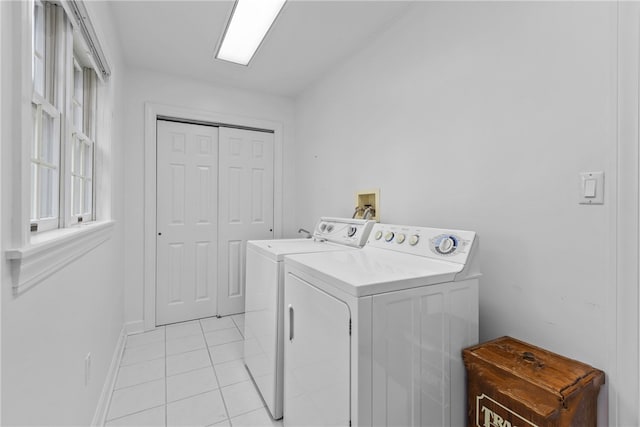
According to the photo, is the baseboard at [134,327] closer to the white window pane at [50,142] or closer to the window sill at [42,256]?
the window sill at [42,256]

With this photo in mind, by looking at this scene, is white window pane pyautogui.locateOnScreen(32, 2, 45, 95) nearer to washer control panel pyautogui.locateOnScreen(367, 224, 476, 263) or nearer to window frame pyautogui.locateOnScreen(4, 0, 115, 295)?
window frame pyautogui.locateOnScreen(4, 0, 115, 295)

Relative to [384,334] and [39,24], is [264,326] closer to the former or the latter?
[384,334]

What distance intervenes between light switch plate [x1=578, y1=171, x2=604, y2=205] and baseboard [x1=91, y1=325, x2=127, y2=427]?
7.92ft

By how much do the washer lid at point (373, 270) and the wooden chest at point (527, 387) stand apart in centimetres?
35

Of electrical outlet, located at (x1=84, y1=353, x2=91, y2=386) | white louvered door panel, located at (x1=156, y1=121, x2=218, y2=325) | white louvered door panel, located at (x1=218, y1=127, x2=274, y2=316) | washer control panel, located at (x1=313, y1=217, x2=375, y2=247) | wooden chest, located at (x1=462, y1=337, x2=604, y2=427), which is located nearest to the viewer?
wooden chest, located at (x1=462, y1=337, x2=604, y2=427)

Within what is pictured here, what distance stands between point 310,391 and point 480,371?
2.32 ft

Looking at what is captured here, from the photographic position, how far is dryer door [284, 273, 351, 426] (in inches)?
42.4

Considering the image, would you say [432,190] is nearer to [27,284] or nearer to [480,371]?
[480,371]

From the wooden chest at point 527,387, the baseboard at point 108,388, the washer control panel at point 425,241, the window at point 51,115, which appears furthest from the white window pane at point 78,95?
the wooden chest at point 527,387

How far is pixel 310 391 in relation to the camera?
131 cm

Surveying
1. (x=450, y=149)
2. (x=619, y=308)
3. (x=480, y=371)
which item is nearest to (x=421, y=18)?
(x=450, y=149)

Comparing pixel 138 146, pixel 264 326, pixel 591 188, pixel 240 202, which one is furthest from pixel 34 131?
pixel 240 202

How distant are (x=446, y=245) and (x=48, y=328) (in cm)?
152

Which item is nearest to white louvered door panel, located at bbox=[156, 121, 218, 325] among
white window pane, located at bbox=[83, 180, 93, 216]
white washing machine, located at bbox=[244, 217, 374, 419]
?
white window pane, located at bbox=[83, 180, 93, 216]
